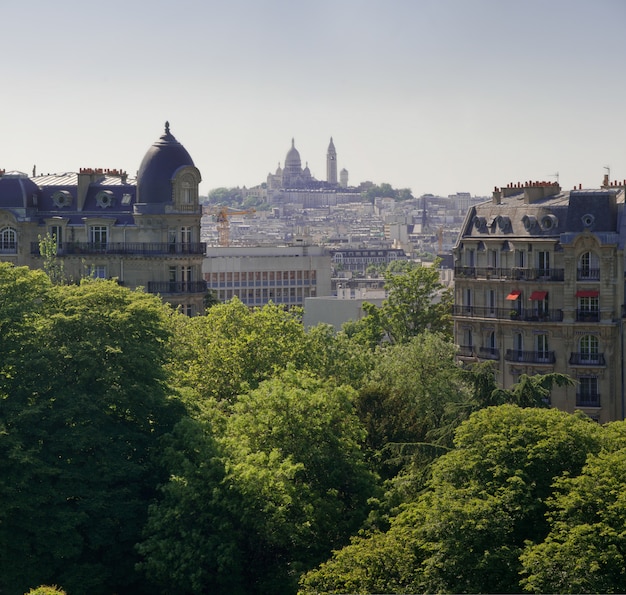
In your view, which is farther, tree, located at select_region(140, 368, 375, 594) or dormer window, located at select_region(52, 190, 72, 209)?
dormer window, located at select_region(52, 190, 72, 209)

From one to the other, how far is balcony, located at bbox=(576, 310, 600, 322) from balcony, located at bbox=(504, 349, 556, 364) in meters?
2.40

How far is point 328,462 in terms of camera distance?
65.1 meters

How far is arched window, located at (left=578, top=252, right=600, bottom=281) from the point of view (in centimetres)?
9169

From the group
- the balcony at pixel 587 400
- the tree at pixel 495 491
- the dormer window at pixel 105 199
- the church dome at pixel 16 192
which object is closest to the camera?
the tree at pixel 495 491

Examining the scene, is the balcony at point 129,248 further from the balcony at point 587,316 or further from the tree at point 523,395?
the tree at point 523,395

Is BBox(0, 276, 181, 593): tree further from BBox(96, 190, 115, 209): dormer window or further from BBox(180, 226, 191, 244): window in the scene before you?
BBox(96, 190, 115, 209): dormer window

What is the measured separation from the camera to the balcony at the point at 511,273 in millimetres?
93375

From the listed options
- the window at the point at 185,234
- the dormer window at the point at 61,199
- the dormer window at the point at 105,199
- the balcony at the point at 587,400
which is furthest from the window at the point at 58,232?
the balcony at the point at 587,400

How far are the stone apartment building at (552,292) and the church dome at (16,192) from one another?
91.0 ft

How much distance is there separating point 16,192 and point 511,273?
3222 cm

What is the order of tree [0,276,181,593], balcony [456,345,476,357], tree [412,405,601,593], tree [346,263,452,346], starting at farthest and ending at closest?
tree [346,263,452,346] → balcony [456,345,476,357] → tree [0,276,181,593] → tree [412,405,601,593]

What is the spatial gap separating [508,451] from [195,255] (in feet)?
165

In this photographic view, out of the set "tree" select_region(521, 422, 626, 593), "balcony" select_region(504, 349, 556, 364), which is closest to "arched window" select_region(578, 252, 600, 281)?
"balcony" select_region(504, 349, 556, 364)

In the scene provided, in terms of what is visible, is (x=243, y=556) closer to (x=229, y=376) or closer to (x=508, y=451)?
(x=508, y=451)
